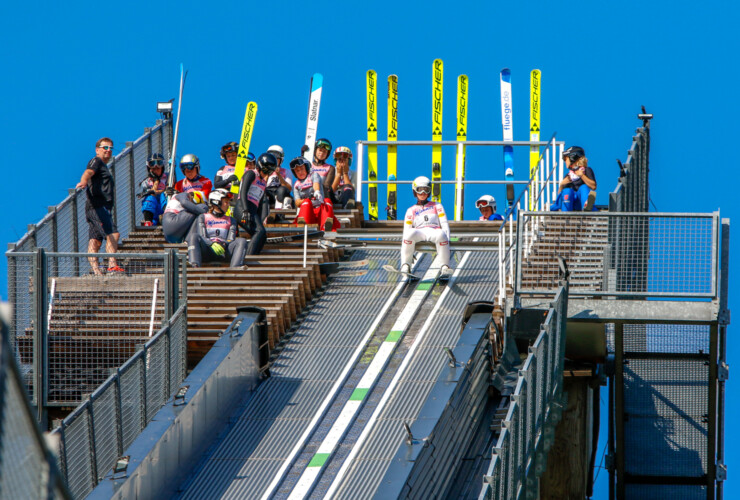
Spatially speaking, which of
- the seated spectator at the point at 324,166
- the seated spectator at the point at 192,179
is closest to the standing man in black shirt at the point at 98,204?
the seated spectator at the point at 192,179

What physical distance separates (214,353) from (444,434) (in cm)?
273

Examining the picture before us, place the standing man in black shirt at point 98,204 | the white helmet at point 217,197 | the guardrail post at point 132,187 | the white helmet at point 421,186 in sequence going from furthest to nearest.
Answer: the guardrail post at point 132,187 < the standing man in black shirt at point 98,204 < the white helmet at point 217,197 < the white helmet at point 421,186

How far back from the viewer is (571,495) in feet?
54.3

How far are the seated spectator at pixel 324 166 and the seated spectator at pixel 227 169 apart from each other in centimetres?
143

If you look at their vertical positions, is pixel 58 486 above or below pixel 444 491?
above

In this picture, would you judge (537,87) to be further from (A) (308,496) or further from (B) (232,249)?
(A) (308,496)

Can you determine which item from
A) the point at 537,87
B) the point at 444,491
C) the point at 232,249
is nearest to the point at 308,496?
the point at 444,491

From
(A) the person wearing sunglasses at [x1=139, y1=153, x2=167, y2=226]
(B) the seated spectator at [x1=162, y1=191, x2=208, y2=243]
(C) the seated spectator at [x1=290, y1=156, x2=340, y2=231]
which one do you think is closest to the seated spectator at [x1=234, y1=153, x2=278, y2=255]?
(B) the seated spectator at [x1=162, y1=191, x2=208, y2=243]

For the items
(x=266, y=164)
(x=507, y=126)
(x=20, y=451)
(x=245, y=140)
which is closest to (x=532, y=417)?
(x=20, y=451)

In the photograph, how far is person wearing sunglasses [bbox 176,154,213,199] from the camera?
20.5 metres

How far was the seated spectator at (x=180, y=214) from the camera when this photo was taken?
61.0ft

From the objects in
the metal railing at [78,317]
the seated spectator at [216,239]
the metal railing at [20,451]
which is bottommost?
the metal railing at [78,317]

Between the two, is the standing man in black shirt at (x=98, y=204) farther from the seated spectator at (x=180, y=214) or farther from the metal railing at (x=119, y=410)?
the metal railing at (x=119, y=410)

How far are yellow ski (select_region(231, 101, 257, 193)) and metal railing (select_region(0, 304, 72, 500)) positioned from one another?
61.0 ft
